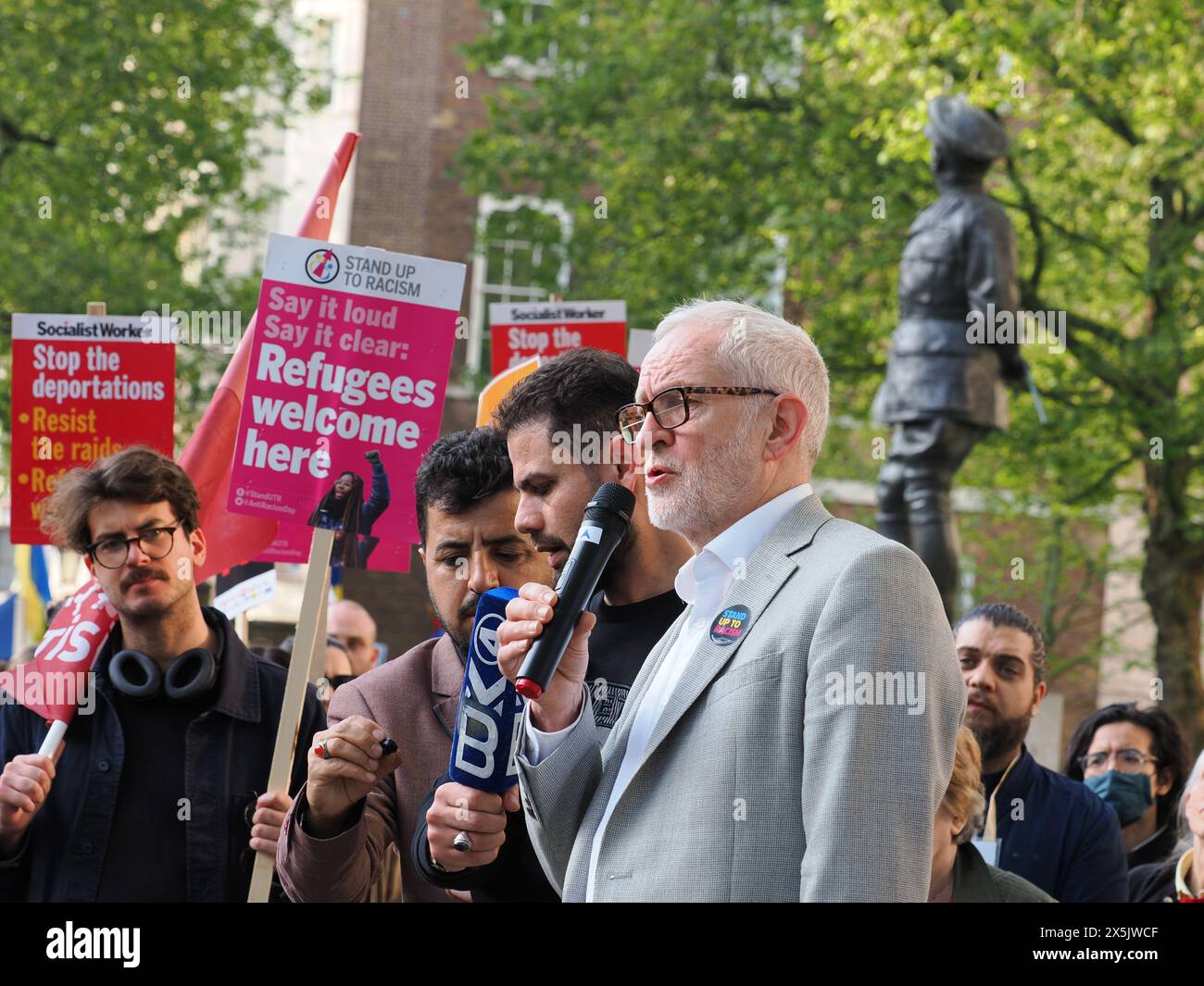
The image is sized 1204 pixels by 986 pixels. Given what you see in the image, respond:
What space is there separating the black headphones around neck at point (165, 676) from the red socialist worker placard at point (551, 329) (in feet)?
11.7

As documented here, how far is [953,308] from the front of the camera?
9.73 metres

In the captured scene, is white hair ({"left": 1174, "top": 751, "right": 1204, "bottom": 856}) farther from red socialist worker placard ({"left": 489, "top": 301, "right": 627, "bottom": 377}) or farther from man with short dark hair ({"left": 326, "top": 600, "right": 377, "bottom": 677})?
man with short dark hair ({"left": 326, "top": 600, "right": 377, "bottom": 677})

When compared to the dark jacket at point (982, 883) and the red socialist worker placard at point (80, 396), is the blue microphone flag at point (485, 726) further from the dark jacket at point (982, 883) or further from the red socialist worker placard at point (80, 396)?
the red socialist worker placard at point (80, 396)

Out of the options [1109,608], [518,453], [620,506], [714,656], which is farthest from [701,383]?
[1109,608]

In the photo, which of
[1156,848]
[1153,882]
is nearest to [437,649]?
[1153,882]

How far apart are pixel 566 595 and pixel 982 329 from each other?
6.96 m

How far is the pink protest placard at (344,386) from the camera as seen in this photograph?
16.0 feet

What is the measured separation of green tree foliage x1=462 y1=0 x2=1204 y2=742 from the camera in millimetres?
15984

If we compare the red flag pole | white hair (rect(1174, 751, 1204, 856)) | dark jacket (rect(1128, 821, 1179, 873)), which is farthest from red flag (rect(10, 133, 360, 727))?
dark jacket (rect(1128, 821, 1179, 873))

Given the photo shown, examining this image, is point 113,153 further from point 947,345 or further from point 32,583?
point 947,345

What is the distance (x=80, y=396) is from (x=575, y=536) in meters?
3.67

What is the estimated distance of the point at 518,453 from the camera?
3549mm
